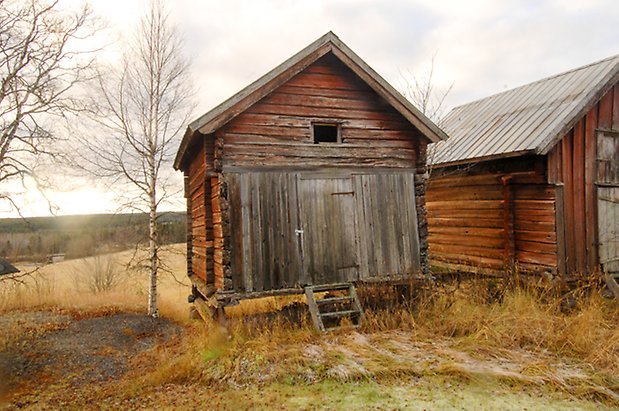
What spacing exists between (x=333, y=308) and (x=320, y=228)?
2.01 meters

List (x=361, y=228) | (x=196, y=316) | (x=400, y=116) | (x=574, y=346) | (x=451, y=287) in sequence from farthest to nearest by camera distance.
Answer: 1. (x=196, y=316)
2. (x=451, y=287)
3. (x=400, y=116)
4. (x=361, y=228)
5. (x=574, y=346)

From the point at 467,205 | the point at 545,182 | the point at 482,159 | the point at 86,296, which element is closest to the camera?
the point at 545,182

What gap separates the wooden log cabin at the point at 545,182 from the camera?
10.6 meters

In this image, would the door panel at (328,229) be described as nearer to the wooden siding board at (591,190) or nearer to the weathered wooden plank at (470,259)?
the weathered wooden plank at (470,259)

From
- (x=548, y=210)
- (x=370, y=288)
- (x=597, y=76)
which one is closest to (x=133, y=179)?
(x=370, y=288)

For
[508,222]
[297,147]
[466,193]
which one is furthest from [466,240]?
[297,147]

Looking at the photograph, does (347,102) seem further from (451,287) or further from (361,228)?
(451,287)

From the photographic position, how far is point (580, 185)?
36.4 feet

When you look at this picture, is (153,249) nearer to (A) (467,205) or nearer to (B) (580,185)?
(A) (467,205)

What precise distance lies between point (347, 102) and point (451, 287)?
19.3 ft

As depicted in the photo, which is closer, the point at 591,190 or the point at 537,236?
the point at 537,236

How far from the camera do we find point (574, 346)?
7312 millimetres

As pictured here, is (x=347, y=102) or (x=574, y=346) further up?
(x=347, y=102)

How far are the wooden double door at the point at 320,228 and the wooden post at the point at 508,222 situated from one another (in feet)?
10.2
